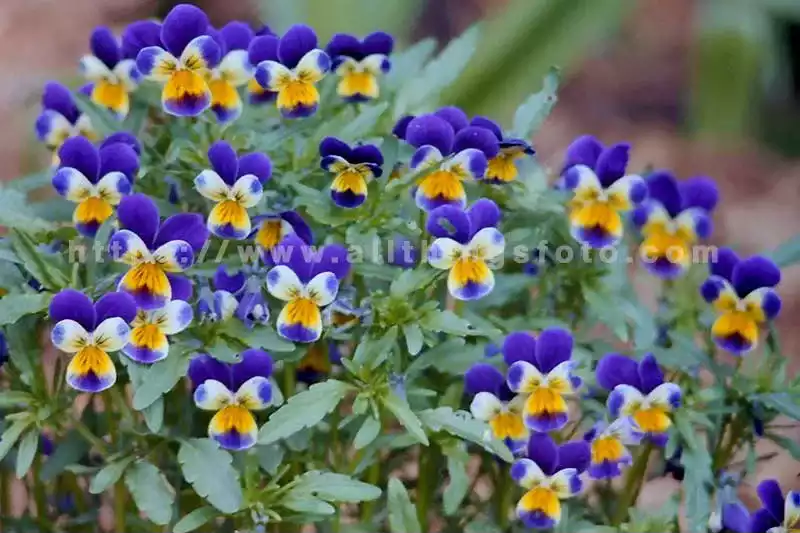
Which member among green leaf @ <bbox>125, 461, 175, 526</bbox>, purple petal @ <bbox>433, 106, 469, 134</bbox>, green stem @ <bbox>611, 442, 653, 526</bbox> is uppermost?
purple petal @ <bbox>433, 106, 469, 134</bbox>

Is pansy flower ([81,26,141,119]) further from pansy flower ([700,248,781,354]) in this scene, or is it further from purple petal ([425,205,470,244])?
pansy flower ([700,248,781,354])

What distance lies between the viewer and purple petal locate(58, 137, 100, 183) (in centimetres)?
96

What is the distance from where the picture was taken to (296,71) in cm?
101

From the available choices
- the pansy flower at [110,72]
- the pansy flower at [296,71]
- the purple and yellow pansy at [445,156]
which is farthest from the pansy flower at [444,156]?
the pansy flower at [110,72]

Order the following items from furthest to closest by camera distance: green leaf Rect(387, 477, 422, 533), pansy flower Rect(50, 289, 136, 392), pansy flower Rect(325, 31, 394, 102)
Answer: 1. pansy flower Rect(325, 31, 394, 102)
2. green leaf Rect(387, 477, 422, 533)
3. pansy flower Rect(50, 289, 136, 392)

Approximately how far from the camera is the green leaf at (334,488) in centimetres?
94

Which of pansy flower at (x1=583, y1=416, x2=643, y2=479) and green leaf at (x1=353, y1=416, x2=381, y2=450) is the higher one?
green leaf at (x1=353, y1=416, x2=381, y2=450)

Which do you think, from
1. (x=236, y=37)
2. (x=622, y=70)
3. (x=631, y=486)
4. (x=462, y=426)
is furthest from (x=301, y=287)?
(x=622, y=70)

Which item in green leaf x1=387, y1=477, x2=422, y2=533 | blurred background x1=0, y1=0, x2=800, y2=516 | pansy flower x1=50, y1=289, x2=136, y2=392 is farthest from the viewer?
blurred background x1=0, y1=0, x2=800, y2=516

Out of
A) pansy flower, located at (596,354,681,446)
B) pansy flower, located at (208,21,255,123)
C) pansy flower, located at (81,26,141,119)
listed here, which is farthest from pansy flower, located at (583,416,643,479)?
pansy flower, located at (81,26,141,119)

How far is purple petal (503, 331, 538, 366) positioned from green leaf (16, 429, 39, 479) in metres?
0.41

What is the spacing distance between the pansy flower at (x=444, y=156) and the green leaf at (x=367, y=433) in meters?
0.19

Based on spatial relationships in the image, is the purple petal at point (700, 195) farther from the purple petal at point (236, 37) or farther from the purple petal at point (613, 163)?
the purple petal at point (236, 37)

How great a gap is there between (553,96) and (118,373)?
1.62ft
